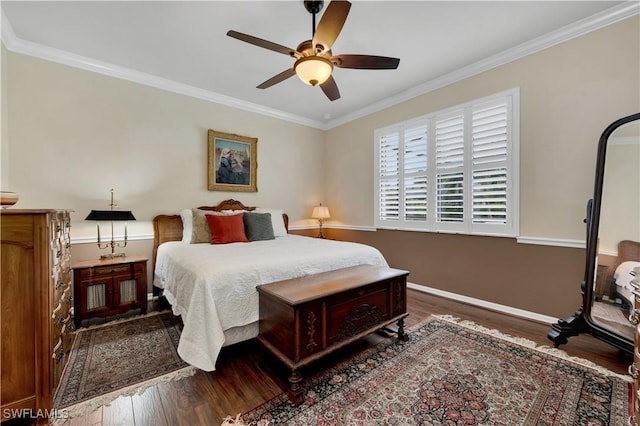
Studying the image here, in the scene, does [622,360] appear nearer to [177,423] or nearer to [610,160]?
[610,160]

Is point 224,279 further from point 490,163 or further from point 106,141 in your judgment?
point 490,163

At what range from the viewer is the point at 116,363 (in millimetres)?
2033

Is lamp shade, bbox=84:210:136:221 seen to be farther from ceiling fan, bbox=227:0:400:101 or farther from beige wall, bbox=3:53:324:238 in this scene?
ceiling fan, bbox=227:0:400:101

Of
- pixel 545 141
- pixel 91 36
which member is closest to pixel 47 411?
pixel 91 36

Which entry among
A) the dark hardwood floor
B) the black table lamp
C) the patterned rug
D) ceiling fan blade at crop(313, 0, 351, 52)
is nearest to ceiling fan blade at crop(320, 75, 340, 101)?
ceiling fan blade at crop(313, 0, 351, 52)

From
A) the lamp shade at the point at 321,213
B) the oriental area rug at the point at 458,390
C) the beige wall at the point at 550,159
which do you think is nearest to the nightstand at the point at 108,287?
the oriental area rug at the point at 458,390

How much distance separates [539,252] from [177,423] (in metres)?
3.41

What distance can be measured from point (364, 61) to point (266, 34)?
1.11 metres

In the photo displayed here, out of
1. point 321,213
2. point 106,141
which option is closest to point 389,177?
point 321,213

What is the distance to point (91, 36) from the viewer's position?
2.67m

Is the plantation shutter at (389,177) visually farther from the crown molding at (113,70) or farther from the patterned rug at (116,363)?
the patterned rug at (116,363)

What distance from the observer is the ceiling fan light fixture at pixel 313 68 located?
2035 mm

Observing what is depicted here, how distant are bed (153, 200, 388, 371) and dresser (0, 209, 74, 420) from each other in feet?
2.27

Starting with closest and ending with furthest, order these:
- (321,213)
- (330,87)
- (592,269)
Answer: (592,269) → (330,87) → (321,213)
